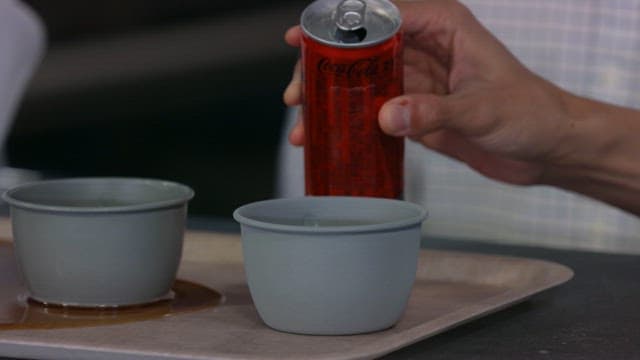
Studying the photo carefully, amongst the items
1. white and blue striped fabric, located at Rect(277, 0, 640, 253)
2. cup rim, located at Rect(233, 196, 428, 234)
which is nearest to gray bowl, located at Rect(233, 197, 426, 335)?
cup rim, located at Rect(233, 196, 428, 234)

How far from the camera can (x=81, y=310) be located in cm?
94

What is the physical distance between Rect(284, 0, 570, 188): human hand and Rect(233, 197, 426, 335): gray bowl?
0.85 feet

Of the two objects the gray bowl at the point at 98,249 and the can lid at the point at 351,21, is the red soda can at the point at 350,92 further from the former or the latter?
the gray bowl at the point at 98,249

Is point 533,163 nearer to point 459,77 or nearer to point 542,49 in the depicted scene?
point 459,77

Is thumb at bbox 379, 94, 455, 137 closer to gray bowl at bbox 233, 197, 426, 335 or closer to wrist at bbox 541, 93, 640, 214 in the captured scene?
gray bowl at bbox 233, 197, 426, 335

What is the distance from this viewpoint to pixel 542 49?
79.7 inches

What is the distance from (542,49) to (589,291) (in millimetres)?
1000

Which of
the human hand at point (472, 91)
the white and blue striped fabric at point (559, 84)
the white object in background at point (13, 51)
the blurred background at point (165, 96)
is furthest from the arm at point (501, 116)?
the blurred background at point (165, 96)

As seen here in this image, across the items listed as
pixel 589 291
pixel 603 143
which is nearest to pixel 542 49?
pixel 603 143

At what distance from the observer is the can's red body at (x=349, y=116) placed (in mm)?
986

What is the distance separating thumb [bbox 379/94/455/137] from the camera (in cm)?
99

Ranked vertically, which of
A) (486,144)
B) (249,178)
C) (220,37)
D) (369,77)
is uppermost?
(369,77)

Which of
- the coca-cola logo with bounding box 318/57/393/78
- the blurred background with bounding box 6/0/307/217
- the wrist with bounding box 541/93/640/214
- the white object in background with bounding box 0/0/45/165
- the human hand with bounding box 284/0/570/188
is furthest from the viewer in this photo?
the blurred background with bounding box 6/0/307/217

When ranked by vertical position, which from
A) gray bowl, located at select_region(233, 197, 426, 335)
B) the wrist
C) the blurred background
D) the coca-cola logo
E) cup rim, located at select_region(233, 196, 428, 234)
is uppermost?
the coca-cola logo
